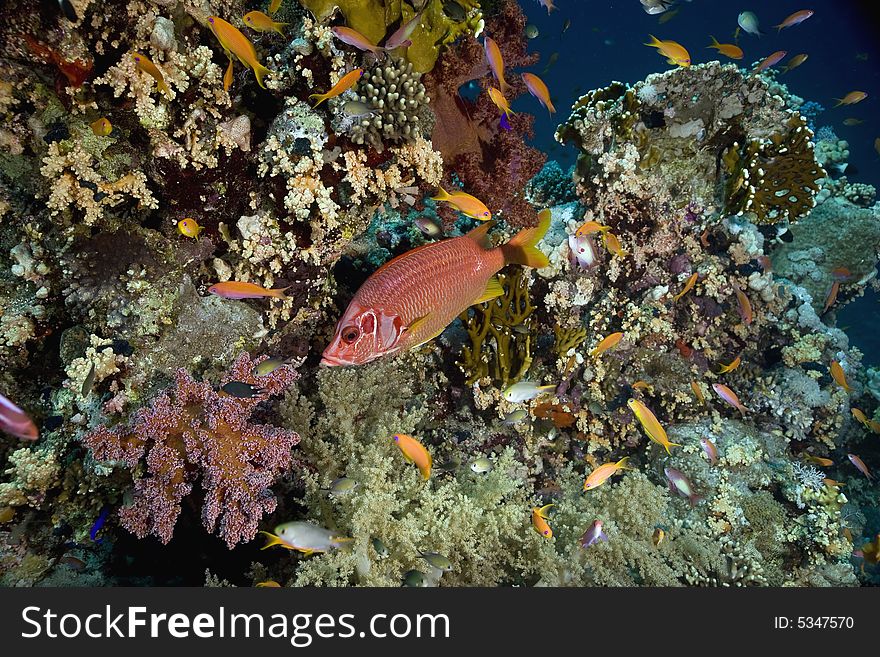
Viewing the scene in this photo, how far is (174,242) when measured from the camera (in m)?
3.42

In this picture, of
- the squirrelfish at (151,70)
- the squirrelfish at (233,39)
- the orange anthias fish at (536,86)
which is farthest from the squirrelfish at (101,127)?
the orange anthias fish at (536,86)

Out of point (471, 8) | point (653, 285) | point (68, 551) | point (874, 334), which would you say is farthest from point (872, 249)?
point (874, 334)

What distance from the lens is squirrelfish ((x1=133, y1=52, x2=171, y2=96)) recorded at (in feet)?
9.77

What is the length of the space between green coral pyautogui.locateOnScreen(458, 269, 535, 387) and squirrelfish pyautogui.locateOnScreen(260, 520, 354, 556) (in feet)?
6.59

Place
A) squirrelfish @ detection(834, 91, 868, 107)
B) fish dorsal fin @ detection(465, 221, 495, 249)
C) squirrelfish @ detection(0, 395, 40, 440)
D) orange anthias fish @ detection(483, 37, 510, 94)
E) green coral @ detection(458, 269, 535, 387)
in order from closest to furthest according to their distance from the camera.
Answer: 1. squirrelfish @ detection(0, 395, 40, 440)
2. fish dorsal fin @ detection(465, 221, 495, 249)
3. orange anthias fish @ detection(483, 37, 510, 94)
4. green coral @ detection(458, 269, 535, 387)
5. squirrelfish @ detection(834, 91, 868, 107)

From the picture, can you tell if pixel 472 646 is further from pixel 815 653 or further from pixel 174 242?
pixel 174 242

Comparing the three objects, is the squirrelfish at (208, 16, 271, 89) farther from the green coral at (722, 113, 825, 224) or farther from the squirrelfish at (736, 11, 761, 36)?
the squirrelfish at (736, 11, 761, 36)

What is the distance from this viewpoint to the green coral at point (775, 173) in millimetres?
5750

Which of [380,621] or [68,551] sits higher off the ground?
[380,621]

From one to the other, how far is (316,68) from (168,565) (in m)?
4.33

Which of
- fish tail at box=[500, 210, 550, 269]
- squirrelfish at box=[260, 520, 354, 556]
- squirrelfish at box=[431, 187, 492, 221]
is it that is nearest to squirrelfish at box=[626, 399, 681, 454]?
fish tail at box=[500, 210, 550, 269]

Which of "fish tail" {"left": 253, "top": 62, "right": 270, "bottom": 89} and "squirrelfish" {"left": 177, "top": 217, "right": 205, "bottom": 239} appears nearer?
"fish tail" {"left": 253, "top": 62, "right": 270, "bottom": 89}

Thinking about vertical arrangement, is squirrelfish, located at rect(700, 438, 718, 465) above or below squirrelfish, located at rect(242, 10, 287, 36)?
below

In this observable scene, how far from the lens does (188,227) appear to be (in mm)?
3275
